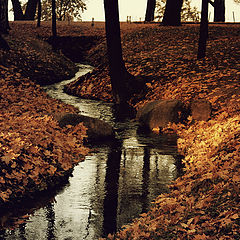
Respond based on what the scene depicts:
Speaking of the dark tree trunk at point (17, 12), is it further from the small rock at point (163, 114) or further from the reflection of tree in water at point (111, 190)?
the reflection of tree in water at point (111, 190)

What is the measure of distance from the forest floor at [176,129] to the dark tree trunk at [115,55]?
67 cm

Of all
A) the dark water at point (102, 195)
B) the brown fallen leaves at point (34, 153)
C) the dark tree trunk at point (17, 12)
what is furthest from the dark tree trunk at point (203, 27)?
the dark tree trunk at point (17, 12)

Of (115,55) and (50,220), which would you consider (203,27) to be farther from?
(50,220)

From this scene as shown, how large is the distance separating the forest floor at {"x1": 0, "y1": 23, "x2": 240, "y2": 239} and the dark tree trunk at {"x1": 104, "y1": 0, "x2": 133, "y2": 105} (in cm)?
67

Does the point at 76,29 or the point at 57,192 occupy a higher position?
the point at 76,29

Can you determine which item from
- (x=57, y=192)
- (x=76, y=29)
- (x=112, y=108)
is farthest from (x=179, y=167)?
(x=76, y=29)

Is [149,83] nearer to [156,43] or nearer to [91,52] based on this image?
[156,43]

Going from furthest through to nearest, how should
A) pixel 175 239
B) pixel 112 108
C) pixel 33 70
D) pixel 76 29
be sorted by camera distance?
pixel 76 29, pixel 33 70, pixel 112 108, pixel 175 239

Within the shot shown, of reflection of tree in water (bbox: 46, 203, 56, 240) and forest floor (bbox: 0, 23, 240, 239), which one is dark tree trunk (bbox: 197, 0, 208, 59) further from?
reflection of tree in water (bbox: 46, 203, 56, 240)

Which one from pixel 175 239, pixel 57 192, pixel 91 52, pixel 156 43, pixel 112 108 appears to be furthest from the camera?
pixel 91 52

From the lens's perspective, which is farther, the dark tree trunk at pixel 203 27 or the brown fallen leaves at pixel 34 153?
the dark tree trunk at pixel 203 27

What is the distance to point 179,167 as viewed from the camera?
374 inches

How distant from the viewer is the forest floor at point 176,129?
19.3 feet

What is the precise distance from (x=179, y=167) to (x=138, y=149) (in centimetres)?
185
